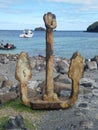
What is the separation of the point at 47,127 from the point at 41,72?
11124mm

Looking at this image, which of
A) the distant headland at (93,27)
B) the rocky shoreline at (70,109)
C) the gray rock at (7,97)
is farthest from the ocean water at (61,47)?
the distant headland at (93,27)

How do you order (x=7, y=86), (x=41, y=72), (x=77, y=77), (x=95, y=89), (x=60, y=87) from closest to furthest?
(x=77, y=77) < (x=60, y=87) < (x=95, y=89) < (x=7, y=86) < (x=41, y=72)

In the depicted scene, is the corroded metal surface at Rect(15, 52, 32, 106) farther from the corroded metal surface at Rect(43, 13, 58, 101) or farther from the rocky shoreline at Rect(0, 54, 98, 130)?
the rocky shoreline at Rect(0, 54, 98, 130)

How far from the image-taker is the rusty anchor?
443 inches

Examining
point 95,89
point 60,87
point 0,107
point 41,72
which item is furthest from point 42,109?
point 41,72

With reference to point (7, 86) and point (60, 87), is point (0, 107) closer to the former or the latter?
point (60, 87)

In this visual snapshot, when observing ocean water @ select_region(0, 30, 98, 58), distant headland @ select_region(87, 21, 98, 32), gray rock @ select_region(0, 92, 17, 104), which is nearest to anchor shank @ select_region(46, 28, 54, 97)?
gray rock @ select_region(0, 92, 17, 104)

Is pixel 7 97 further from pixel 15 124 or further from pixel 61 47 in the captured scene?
pixel 61 47

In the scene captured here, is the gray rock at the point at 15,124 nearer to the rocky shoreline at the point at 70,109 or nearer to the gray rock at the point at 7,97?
the rocky shoreline at the point at 70,109

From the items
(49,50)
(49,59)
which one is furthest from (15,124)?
(49,50)

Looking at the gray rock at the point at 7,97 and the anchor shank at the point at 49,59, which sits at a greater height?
the anchor shank at the point at 49,59

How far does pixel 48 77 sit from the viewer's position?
448 inches

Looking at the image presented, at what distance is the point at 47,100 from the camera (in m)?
Answer: 11.4

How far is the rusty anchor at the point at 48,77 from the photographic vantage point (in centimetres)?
1125
